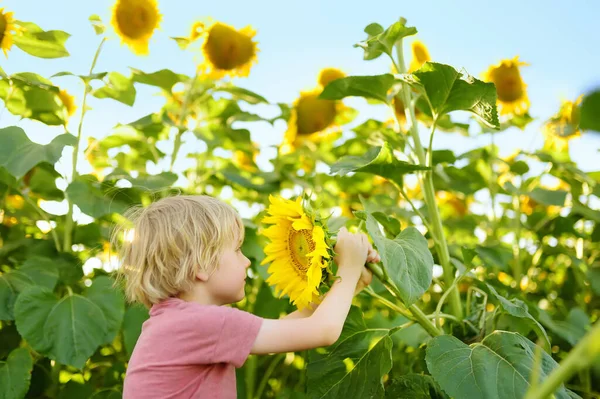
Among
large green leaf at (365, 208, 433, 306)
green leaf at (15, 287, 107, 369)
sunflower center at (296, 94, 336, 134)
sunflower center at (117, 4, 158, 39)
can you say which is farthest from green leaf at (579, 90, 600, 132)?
sunflower center at (296, 94, 336, 134)

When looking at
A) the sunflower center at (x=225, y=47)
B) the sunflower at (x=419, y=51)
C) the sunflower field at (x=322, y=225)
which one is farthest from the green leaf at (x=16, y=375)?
the sunflower at (x=419, y=51)

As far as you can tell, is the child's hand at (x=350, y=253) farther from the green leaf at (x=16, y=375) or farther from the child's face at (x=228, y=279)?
the green leaf at (x=16, y=375)

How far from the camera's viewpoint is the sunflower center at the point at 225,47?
2.14m

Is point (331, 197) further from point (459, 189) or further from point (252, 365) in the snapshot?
point (252, 365)

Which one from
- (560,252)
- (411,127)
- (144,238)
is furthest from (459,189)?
(144,238)

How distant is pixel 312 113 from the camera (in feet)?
7.62

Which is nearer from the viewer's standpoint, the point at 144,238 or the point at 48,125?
the point at 144,238

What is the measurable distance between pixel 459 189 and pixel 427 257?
3.45 ft

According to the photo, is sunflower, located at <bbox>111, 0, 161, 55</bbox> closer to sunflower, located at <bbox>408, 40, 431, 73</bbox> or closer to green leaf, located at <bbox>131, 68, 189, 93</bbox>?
green leaf, located at <bbox>131, 68, 189, 93</bbox>

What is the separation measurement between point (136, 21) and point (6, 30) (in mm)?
372

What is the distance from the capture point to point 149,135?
209 cm

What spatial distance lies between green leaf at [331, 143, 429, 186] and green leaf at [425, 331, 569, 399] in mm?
359

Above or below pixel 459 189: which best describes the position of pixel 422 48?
above

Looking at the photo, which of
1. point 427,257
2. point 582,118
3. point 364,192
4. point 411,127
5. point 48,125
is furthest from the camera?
point 364,192
